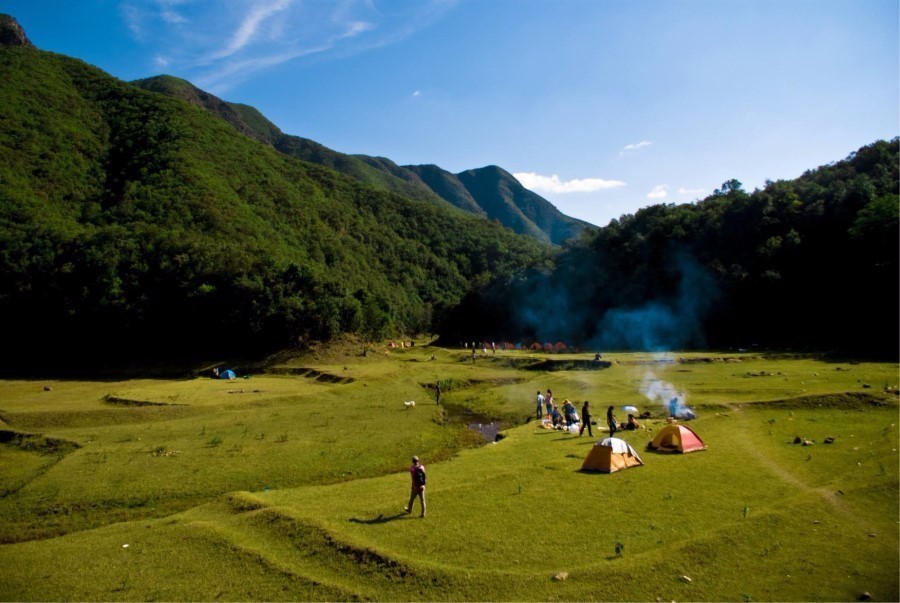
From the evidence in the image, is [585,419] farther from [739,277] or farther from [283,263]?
[283,263]

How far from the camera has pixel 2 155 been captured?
9694cm

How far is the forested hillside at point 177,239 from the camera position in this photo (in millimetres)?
77750

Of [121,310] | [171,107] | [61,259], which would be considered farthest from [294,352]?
[171,107]

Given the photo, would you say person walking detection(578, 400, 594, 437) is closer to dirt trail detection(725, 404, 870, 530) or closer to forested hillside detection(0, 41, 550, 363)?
dirt trail detection(725, 404, 870, 530)

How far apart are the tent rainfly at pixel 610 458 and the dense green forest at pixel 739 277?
143ft

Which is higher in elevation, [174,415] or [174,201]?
[174,201]

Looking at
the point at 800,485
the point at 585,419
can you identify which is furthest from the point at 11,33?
the point at 800,485

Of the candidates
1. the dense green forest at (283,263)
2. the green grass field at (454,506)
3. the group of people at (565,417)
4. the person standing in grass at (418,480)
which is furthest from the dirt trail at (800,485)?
the dense green forest at (283,263)

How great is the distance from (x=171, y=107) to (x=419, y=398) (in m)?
132

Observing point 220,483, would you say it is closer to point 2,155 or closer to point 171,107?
point 2,155

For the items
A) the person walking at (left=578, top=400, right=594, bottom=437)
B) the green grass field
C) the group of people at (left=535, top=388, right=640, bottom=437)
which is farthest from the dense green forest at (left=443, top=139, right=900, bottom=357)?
the person walking at (left=578, top=400, right=594, bottom=437)

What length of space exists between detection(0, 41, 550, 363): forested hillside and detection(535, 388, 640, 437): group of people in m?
48.3

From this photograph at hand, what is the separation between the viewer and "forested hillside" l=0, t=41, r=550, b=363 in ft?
255

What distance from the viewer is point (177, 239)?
290 ft
